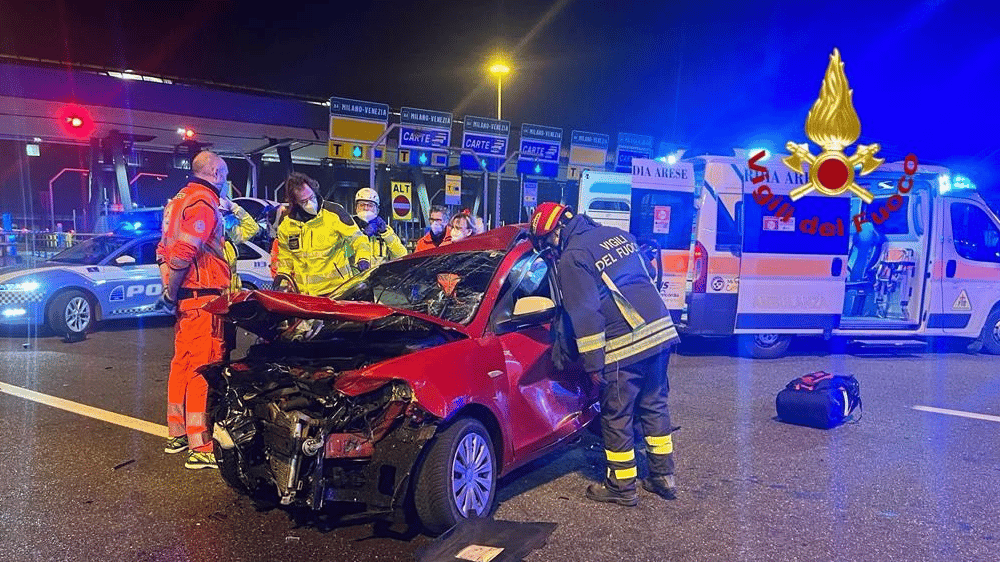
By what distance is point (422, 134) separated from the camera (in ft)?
58.0

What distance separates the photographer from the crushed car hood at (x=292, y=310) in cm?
333

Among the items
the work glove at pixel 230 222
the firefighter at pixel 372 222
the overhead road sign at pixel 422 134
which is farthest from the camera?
the overhead road sign at pixel 422 134

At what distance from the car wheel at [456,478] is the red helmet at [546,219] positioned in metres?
1.20

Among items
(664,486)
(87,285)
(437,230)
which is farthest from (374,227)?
(87,285)

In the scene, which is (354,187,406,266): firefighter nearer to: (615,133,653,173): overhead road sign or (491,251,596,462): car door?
(491,251,596,462): car door

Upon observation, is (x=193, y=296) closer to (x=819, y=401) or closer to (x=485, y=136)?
(x=819, y=401)

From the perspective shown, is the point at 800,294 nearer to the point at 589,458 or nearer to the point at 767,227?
the point at 767,227

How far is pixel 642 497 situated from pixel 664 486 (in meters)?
0.15

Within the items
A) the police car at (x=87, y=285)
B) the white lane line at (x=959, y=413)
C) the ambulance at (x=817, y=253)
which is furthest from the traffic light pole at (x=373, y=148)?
the white lane line at (x=959, y=413)

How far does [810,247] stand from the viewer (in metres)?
8.18

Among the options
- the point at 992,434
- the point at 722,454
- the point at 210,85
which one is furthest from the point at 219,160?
the point at 210,85

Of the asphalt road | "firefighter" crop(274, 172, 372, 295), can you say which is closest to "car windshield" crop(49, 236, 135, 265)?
the asphalt road

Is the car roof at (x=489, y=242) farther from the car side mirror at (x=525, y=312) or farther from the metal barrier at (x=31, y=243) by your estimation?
the metal barrier at (x=31, y=243)

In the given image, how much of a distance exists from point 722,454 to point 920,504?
4.02 feet
